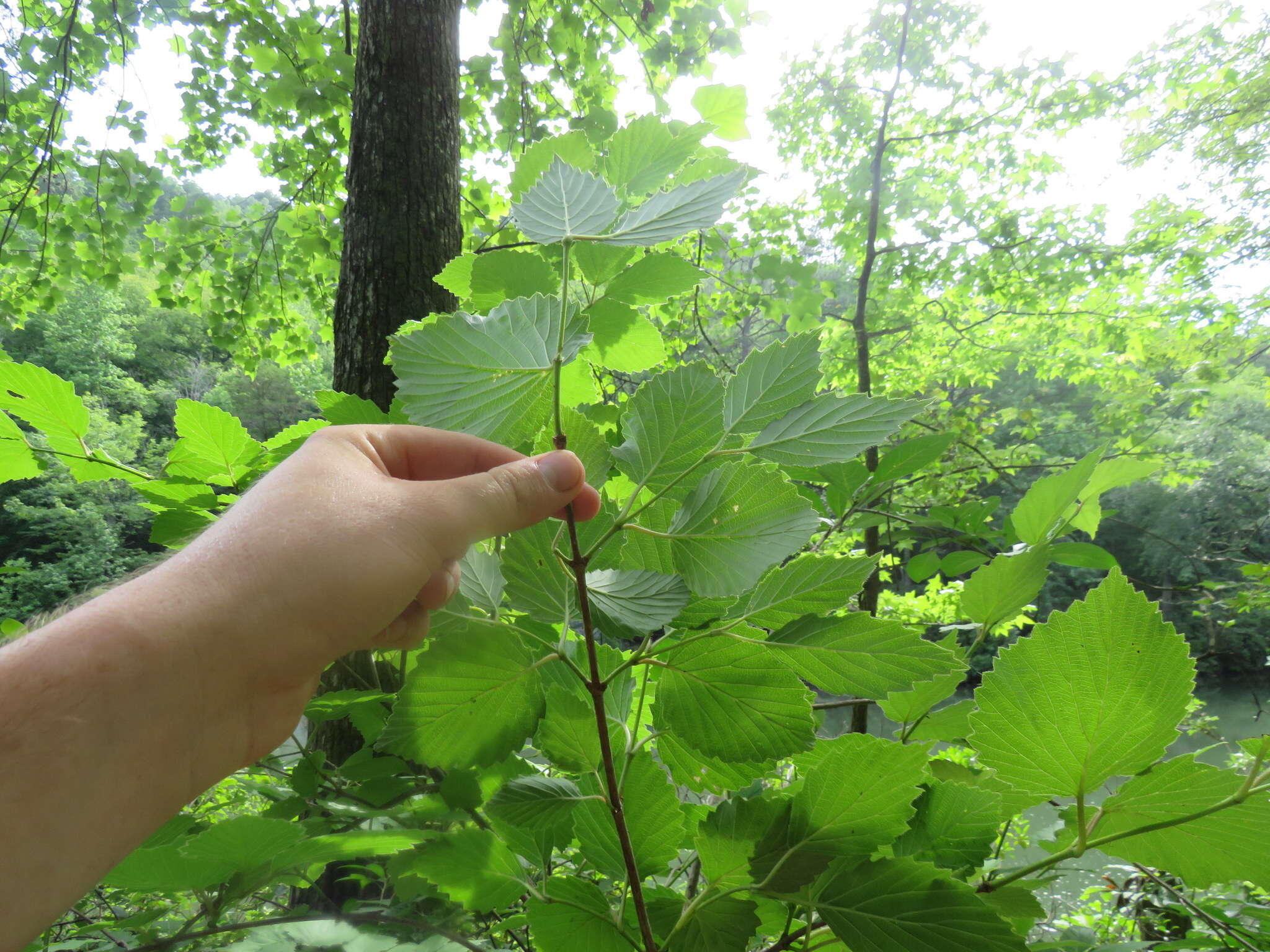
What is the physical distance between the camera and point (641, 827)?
16.3 inches

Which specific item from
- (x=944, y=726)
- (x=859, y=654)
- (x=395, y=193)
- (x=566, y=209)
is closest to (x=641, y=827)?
(x=859, y=654)

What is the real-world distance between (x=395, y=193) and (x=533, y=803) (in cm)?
129

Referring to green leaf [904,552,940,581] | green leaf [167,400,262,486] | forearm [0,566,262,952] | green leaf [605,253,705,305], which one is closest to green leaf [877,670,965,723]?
green leaf [605,253,705,305]

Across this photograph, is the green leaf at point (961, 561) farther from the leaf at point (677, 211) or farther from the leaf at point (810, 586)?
the leaf at point (677, 211)

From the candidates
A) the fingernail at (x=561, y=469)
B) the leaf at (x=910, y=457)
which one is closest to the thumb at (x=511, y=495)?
the fingernail at (x=561, y=469)

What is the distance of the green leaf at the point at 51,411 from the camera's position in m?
0.59

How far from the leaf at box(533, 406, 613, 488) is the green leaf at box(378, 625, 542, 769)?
11 cm

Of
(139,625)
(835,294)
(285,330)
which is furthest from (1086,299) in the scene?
→ (139,625)

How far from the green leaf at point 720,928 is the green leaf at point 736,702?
80 millimetres

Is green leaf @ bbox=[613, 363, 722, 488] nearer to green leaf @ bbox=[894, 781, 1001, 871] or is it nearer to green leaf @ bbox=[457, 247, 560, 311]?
Result: green leaf @ bbox=[457, 247, 560, 311]

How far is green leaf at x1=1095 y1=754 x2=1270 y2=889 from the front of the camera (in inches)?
12.1

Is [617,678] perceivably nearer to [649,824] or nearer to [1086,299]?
[649,824]

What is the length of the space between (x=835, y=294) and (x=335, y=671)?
2.95m

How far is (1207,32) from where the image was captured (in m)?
4.93
